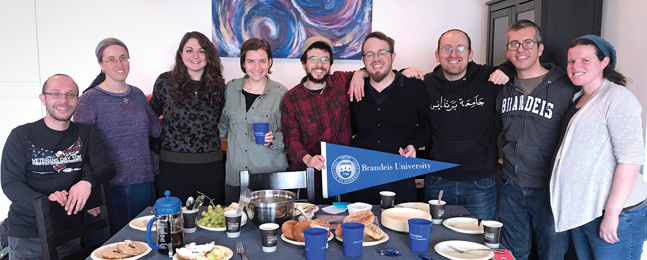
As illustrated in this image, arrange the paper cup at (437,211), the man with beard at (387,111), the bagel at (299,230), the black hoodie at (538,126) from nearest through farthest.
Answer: the bagel at (299,230) → the paper cup at (437,211) → the black hoodie at (538,126) → the man with beard at (387,111)

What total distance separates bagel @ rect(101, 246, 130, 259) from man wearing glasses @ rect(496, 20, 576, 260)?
7.02 ft

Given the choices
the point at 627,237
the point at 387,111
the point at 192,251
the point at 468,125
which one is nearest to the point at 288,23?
the point at 387,111

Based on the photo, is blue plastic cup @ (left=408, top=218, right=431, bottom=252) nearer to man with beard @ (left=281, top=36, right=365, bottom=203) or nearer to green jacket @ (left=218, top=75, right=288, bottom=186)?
man with beard @ (left=281, top=36, right=365, bottom=203)

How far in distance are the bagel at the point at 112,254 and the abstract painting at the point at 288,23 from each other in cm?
271

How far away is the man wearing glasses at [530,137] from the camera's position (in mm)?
2484

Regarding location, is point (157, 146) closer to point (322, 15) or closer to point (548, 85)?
point (322, 15)

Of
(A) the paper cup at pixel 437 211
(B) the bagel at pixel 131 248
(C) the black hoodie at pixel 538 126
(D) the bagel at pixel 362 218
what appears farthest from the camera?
(C) the black hoodie at pixel 538 126

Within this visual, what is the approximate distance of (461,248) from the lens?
1.68 metres

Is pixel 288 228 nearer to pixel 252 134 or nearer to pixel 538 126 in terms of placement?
pixel 252 134

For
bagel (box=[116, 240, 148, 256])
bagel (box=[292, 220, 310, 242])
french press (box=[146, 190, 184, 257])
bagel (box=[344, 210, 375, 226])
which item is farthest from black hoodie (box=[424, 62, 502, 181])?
bagel (box=[116, 240, 148, 256])

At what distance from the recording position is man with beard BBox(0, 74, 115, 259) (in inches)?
85.9

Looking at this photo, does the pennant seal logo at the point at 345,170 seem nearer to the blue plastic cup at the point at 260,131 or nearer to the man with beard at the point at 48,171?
the blue plastic cup at the point at 260,131

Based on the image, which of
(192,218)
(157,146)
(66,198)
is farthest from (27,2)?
(192,218)

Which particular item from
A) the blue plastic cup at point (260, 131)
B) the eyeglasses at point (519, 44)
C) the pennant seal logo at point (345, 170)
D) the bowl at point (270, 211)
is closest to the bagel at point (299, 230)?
the bowl at point (270, 211)
